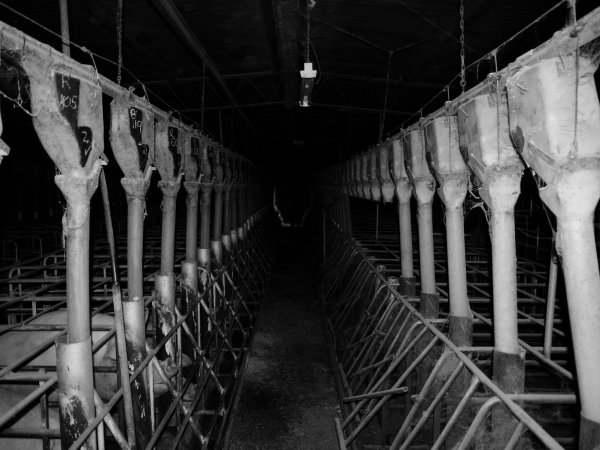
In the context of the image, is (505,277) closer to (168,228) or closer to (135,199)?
(135,199)

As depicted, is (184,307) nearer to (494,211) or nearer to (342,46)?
(494,211)

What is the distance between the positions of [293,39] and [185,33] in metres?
1.85

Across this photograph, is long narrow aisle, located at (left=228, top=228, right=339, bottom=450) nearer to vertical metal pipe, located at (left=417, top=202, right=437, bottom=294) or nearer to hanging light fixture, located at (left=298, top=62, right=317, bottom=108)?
vertical metal pipe, located at (left=417, top=202, right=437, bottom=294)

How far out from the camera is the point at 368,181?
29.6ft

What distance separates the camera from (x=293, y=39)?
270 inches

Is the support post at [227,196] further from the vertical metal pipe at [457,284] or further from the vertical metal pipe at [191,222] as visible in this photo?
the vertical metal pipe at [457,284]

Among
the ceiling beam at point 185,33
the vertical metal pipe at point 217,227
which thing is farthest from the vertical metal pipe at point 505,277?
the vertical metal pipe at point 217,227

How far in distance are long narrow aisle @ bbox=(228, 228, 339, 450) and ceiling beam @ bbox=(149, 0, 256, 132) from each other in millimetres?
6052

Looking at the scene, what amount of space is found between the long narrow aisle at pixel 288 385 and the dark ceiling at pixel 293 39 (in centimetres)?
504

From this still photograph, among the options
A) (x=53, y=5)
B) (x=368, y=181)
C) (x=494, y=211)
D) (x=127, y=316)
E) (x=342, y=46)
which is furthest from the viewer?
(x=368, y=181)

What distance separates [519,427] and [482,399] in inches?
26.4

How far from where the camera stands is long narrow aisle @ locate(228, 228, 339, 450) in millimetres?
5812

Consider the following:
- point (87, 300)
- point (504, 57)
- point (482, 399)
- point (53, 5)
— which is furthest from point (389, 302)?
point (53, 5)

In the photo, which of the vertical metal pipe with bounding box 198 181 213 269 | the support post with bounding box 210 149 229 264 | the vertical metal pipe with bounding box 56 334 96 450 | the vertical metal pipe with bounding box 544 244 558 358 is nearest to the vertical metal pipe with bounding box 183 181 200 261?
the vertical metal pipe with bounding box 198 181 213 269
